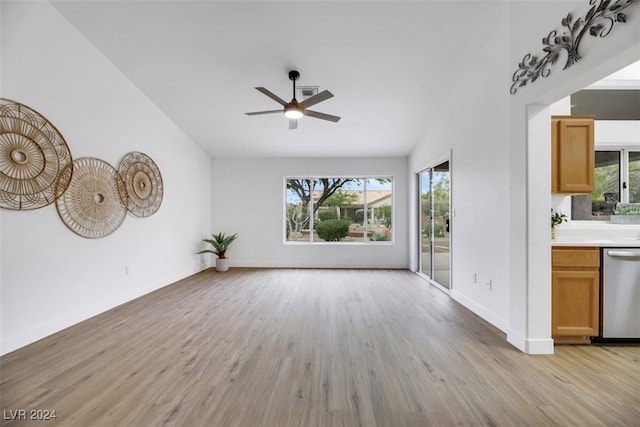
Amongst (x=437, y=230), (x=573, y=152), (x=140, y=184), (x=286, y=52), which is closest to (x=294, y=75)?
(x=286, y=52)

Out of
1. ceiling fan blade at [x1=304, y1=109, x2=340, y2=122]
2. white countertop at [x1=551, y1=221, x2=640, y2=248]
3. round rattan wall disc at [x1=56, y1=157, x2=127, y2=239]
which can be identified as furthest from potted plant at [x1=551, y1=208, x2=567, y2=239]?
round rattan wall disc at [x1=56, y1=157, x2=127, y2=239]

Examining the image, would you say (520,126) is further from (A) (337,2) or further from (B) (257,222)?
(B) (257,222)

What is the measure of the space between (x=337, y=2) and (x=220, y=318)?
3.64 meters

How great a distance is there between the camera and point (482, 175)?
317cm

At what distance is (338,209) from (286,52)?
3650mm

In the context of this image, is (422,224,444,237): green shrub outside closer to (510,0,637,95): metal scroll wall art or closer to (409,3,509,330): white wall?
(409,3,509,330): white wall

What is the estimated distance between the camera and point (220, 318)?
3.14m

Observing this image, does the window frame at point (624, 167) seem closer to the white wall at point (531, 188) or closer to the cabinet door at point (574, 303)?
the cabinet door at point (574, 303)

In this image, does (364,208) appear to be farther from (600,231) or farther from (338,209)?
(600,231)

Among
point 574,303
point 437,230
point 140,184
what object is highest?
point 140,184

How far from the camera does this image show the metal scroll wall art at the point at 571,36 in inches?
64.7

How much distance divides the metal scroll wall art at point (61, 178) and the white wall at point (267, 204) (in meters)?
2.22

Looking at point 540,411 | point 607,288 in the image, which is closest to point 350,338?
point 540,411

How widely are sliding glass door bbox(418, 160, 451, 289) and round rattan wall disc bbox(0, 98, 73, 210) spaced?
486 centimetres
